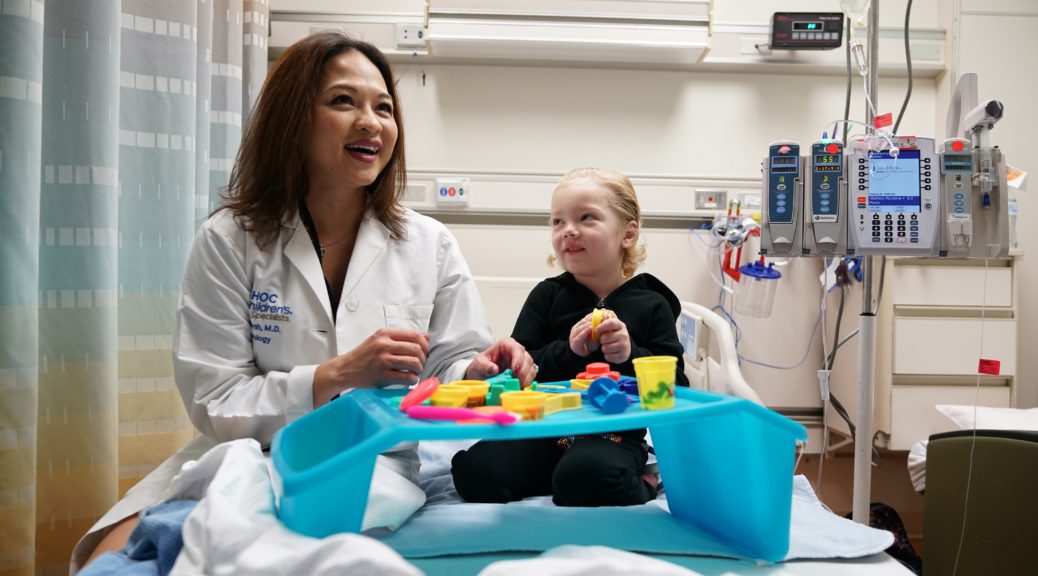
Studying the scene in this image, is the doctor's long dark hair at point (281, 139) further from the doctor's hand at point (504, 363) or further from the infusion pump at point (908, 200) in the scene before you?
the infusion pump at point (908, 200)

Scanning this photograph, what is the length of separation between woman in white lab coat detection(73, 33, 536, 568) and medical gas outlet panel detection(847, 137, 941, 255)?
1.04m

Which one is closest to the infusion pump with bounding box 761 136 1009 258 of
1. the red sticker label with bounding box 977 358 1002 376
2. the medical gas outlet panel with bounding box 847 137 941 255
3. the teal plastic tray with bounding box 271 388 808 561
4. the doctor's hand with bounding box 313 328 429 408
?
the medical gas outlet panel with bounding box 847 137 941 255

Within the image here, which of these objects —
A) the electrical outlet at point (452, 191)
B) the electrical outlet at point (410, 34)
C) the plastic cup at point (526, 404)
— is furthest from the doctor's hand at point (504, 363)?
the electrical outlet at point (410, 34)

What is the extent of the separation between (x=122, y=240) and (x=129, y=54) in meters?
0.50

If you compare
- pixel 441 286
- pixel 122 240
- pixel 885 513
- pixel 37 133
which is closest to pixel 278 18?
pixel 122 240

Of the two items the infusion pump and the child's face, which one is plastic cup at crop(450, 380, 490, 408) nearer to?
the child's face

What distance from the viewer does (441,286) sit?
1.62 m

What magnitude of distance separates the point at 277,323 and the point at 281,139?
39cm

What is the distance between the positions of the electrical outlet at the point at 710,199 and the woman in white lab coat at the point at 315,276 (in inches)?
69.5

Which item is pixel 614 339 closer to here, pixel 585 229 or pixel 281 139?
pixel 585 229

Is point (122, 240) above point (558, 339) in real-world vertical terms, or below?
above

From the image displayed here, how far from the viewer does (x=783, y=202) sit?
190 cm

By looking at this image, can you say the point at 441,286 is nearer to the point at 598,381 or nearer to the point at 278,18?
the point at 598,381

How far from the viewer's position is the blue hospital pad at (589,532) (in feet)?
3.39
